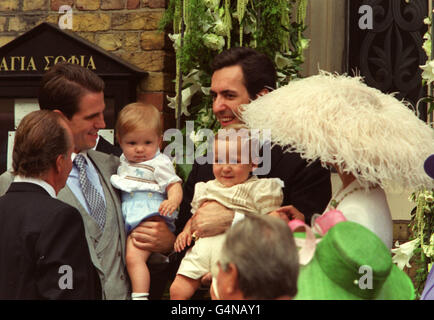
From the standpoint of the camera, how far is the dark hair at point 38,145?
2.70 metres

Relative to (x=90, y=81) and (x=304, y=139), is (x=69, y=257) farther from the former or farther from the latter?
(x=90, y=81)

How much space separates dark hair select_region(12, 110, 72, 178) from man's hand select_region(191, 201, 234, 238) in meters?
0.71

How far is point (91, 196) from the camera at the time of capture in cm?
334

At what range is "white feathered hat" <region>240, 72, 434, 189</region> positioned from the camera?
2.57 meters

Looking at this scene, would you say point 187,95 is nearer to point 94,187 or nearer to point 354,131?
point 94,187

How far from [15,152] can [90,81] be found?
2.69 feet

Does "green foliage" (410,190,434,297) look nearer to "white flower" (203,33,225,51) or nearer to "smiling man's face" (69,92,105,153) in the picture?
"white flower" (203,33,225,51)

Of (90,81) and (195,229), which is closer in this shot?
(195,229)

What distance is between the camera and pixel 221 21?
4387 millimetres

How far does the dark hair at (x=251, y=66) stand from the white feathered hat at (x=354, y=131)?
2.50 ft

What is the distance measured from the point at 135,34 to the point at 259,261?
3365 mm

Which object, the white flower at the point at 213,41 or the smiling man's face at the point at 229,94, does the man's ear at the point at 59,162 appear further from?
the white flower at the point at 213,41

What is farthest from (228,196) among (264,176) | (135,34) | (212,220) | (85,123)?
(135,34)

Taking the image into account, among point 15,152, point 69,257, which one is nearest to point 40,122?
point 15,152
